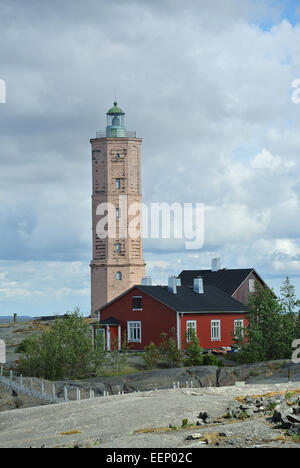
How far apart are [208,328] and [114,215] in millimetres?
27538

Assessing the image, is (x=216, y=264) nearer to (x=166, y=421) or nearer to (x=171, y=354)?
(x=171, y=354)

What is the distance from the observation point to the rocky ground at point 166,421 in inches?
906

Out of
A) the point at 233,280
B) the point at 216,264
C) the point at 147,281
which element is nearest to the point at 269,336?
the point at 147,281

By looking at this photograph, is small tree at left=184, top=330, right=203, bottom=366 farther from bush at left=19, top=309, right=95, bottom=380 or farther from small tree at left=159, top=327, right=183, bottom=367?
bush at left=19, top=309, right=95, bottom=380

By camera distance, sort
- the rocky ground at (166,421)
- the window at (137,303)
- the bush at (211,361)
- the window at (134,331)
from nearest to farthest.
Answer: the rocky ground at (166,421)
the bush at (211,361)
the window at (134,331)
the window at (137,303)

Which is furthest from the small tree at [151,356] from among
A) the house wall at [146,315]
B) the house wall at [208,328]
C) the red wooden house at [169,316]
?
the house wall at [146,315]

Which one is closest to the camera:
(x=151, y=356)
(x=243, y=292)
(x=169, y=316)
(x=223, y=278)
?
(x=151, y=356)

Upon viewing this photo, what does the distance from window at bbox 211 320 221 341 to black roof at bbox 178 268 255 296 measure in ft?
25.9

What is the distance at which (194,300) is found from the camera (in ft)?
215

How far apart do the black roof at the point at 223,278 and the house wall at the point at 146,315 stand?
37.0 feet

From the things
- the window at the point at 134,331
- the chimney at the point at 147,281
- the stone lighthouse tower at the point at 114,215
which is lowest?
the window at the point at 134,331
